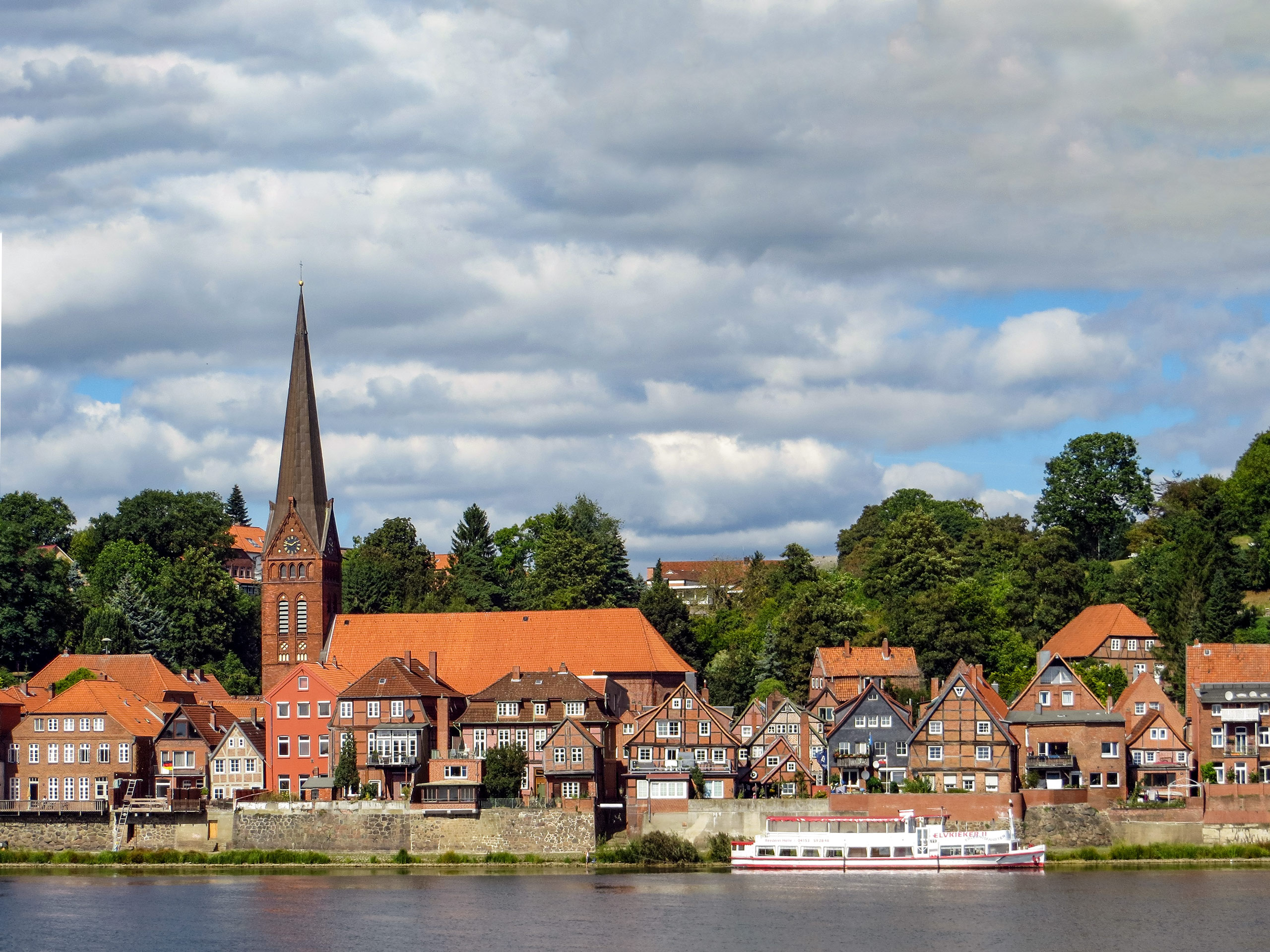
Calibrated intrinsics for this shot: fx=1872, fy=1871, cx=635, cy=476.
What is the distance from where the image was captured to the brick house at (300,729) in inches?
3632

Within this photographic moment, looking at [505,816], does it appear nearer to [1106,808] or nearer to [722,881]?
[722,881]

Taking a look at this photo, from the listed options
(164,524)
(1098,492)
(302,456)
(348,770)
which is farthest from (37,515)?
(1098,492)

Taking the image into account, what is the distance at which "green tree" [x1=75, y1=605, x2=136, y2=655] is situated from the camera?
111438 millimetres

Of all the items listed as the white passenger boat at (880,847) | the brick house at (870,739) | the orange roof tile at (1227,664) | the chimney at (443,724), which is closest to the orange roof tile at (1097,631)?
the orange roof tile at (1227,664)

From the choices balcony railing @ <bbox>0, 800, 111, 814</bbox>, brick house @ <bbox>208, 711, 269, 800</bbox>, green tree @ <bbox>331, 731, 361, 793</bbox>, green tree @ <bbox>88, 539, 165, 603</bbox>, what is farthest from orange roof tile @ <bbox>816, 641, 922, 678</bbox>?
green tree @ <bbox>88, 539, 165, 603</bbox>

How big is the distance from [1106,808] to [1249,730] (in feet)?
28.8

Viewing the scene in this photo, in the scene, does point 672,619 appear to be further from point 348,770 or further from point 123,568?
point 123,568

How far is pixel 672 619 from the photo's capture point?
389 ft

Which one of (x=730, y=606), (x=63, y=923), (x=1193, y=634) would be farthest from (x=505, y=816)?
(x=730, y=606)

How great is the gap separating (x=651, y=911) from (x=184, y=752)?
114 feet

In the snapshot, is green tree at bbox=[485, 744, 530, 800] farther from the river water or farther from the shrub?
the shrub

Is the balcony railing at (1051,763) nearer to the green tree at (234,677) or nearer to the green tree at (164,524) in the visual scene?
the green tree at (234,677)

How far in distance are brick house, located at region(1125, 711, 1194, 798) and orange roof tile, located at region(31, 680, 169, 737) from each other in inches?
1877

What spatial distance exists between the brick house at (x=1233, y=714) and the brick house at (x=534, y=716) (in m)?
27.2
